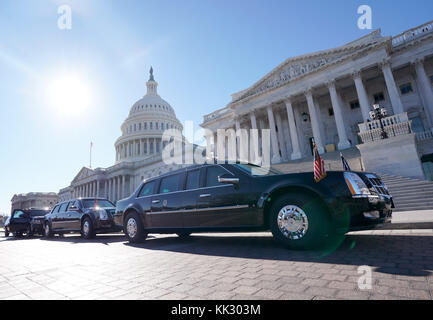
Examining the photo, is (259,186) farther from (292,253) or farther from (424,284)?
(424,284)

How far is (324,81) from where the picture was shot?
25.5m

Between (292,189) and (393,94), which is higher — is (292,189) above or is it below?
below

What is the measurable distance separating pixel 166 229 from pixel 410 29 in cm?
3074

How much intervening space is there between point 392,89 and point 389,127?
933 cm

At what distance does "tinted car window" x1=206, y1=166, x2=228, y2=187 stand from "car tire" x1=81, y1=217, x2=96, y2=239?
251 inches

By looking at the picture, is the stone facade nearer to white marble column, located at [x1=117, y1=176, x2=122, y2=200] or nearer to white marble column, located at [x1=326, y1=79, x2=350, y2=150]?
white marble column, located at [x1=117, y1=176, x2=122, y2=200]

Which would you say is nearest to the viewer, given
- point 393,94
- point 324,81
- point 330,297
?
point 330,297

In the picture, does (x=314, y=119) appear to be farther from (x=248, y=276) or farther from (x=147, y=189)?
(x=248, y=276)

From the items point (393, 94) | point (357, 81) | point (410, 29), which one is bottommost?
point (393, 94)

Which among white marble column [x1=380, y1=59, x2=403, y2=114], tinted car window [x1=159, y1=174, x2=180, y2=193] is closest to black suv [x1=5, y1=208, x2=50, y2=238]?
tinted car window [x1=159, y1=174, x2=180, y2=193]

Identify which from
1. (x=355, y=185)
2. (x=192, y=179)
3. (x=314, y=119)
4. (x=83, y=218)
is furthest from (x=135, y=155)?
(x=355, y=185)

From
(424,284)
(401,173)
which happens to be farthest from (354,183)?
(401,173)
